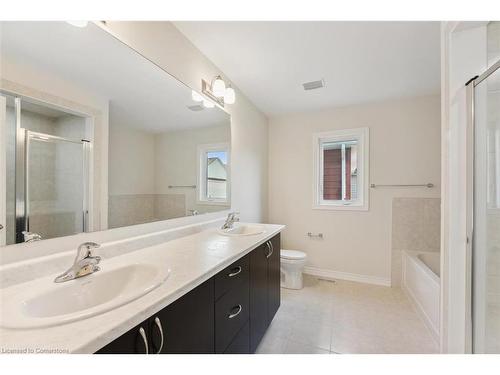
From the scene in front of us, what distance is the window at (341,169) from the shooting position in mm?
2753

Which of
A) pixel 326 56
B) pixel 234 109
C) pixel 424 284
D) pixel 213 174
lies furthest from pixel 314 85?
pixel 424 284

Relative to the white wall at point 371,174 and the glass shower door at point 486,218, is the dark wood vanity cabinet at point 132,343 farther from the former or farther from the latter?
the white wall at point 371,174

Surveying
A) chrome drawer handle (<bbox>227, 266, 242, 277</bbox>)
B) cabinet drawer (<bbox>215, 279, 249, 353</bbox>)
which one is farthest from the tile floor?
chrome drawer handle (<bbox>227, 266, 242, 277</bbox>)

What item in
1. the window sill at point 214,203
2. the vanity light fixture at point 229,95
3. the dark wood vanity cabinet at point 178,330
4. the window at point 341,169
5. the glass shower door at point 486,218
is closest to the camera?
the dark wood vanity cabinet at point 178,330

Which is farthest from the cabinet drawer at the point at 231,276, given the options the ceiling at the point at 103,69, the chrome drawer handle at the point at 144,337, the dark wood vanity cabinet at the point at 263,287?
the ceiling at the point at 103,69

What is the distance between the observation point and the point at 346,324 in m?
1.85

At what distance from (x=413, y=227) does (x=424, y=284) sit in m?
0.79

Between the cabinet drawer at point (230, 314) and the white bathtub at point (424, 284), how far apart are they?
5.24 feet

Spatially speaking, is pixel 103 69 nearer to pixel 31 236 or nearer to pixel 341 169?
pixel 31 236

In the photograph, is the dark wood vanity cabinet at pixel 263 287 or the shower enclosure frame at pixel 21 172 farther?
the dark wood vanity cabinet at pixel 263 287

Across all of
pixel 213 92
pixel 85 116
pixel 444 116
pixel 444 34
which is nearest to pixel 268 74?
pixel 213 92

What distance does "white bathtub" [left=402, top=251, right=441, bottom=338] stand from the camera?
1.72 metres
